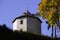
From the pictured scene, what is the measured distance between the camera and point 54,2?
161 feet

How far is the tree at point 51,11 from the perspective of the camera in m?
47.3

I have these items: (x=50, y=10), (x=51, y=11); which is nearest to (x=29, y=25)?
(x=50, y=10)

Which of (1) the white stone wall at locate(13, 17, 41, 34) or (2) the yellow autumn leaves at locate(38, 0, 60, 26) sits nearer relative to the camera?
(2) the yellow autumn leaves at locate(38, 0, 60, 26)

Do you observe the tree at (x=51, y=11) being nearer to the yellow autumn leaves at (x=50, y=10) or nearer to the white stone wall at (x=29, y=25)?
the yellow autumn leaves at (x=50, y=10)

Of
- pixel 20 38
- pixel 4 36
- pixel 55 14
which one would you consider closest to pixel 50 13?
pixel 55 14

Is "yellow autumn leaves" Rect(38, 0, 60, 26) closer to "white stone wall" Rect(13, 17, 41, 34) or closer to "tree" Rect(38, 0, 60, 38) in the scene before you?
"tree" Rect(38, 0, 60, 38)

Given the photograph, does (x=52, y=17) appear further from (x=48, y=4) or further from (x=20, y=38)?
(x=20, y=38)

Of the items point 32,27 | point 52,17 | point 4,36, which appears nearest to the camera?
point 4,36

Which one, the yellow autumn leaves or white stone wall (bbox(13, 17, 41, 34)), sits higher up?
the yellow autumn leaves

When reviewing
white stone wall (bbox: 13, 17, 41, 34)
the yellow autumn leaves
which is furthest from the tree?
white stone wall (bbox: 13, 17, 41, 34)

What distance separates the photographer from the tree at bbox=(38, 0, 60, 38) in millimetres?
47338

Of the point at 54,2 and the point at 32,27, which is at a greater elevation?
the point at 54,2

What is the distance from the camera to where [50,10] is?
49.1m

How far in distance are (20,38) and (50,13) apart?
16.0m
